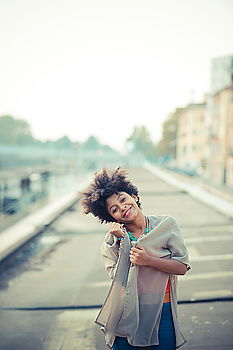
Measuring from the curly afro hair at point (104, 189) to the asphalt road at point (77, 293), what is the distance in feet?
6.46

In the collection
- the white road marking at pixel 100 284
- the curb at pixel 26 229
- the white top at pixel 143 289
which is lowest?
the curb at pixel 26 229

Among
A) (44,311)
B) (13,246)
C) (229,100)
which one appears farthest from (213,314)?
(229,100)

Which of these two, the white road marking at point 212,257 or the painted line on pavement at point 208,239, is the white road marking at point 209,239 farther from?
the white road marking at point 212,257

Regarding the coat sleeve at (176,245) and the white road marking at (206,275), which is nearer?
the coat sleeve at (176,245)

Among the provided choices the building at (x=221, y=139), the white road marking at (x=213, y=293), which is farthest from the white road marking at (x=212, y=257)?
the building at (x=221, y=139)

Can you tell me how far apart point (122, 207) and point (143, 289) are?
18.7 inches

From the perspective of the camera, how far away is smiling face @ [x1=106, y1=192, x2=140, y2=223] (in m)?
1.86

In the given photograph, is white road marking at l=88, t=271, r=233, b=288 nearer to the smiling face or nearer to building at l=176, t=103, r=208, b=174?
the smiling face

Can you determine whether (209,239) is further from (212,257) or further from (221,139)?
(221,139)

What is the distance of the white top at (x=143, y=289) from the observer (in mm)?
1745

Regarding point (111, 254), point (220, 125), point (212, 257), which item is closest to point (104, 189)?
point (111, 254)

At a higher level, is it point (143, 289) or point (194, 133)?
point (194, 133)

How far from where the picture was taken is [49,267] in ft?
19.4

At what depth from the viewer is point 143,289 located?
69.7 inches
